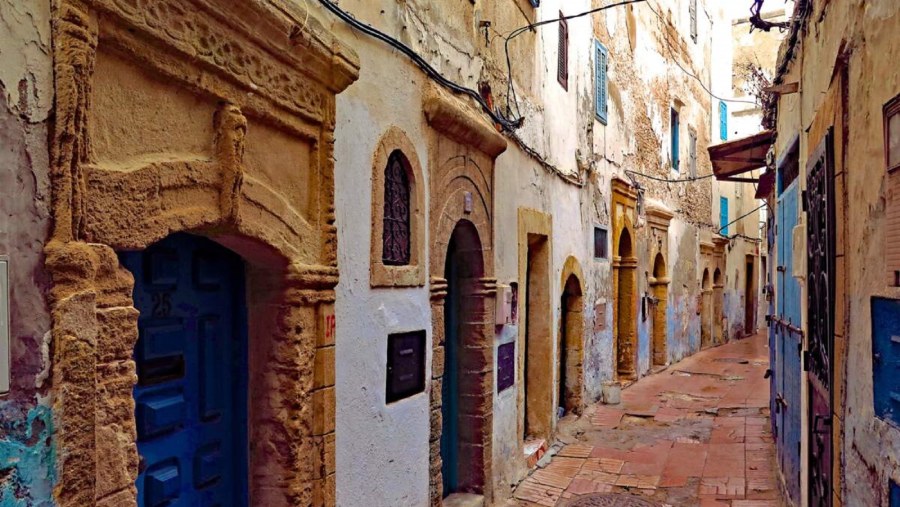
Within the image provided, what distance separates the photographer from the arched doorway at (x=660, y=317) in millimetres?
15164

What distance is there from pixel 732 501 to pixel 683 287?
1095 centimetres

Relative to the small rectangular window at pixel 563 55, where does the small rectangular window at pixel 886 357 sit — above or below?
below

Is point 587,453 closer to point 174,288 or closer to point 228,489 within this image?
point 228,489

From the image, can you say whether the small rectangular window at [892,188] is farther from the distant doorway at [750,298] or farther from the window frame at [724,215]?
the distant doorway at [750,298]

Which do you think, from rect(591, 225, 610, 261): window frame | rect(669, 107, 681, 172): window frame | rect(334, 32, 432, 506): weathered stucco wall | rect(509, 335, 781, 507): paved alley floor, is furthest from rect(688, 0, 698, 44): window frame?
rect(334, 32, 432, 506): weathered stucco wall

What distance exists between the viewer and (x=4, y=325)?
1971 millimetres

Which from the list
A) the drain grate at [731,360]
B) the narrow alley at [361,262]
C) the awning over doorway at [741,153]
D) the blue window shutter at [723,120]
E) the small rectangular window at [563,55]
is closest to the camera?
the narrow alley at [361,262]

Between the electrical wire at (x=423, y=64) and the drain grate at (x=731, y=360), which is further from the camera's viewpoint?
the drain grate at (x=731, y=360)

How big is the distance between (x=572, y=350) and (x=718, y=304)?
41.7 ft

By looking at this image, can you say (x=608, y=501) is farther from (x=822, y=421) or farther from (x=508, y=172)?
(x=508, y=172)

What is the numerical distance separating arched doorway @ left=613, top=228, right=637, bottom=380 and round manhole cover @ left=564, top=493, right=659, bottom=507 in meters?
6.20

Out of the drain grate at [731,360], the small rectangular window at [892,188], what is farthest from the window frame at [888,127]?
the drain grate at [731,360]

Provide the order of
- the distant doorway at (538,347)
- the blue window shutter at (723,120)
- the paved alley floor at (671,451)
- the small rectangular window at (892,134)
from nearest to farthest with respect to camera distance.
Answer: the small rectangular window at (892,134), the paved alley floor at (671,451), the distant doorway at (538,347), the blue window shutter at (723,120)

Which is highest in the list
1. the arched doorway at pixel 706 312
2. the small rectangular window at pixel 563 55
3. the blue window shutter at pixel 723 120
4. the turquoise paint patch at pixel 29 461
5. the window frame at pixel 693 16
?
the window frame at pixel 693 16
